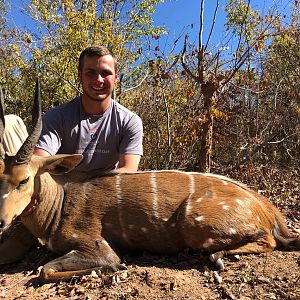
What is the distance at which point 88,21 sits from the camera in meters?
7.08

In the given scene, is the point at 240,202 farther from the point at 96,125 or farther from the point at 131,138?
the point at 96,125

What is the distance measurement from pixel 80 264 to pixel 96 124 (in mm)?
1542

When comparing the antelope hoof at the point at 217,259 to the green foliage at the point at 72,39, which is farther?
the green foliage at the point at 72,39

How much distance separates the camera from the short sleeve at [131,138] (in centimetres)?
436

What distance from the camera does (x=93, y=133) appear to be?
4.41 metres

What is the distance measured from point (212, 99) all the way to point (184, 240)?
312cm

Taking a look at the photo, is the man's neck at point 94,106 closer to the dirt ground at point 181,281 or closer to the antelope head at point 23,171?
the antelope head at point 23,171

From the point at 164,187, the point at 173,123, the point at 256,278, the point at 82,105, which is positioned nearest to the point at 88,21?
the point at 173,123

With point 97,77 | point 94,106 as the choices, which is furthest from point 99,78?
point 94,106

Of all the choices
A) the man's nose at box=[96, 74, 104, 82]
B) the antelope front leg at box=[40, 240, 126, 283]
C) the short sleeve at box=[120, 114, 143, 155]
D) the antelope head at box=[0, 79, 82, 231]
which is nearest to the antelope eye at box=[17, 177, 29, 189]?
the antelope head at box=[0, 79, 82, 231]

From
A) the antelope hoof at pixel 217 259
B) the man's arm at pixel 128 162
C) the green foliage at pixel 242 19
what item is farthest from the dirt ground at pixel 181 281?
the green foliage at pixel 242 19

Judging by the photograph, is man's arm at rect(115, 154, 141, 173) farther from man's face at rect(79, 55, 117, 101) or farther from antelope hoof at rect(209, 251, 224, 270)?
antelope hoof at rect(209, 251, 224, 270)

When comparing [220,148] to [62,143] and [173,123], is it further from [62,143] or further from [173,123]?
[62,143]

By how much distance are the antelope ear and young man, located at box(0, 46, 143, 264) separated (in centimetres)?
55
